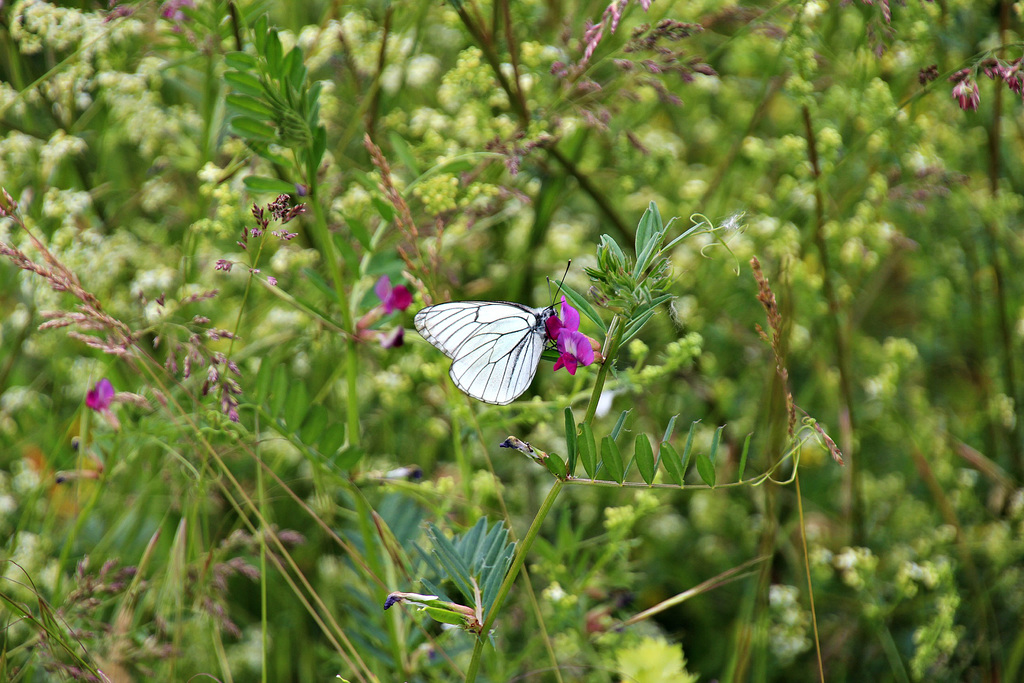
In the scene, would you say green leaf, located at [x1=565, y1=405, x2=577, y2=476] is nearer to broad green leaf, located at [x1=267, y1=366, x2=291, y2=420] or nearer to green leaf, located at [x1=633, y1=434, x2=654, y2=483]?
green leaf, located at [x1=633, y1=434, x2=654, y2=483]

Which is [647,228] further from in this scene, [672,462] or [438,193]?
[438,193]

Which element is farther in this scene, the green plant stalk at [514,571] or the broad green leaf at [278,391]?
the broad green leaf at [278,391]

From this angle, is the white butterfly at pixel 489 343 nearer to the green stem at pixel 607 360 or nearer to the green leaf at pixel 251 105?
the green stem at pixel 607 360

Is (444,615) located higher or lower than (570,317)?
lower

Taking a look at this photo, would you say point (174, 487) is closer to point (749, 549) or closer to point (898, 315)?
point (749, 549)

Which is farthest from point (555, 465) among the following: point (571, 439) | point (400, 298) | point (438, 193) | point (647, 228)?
point (438, 193)

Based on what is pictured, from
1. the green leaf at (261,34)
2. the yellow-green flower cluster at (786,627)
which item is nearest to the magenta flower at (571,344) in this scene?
the green leaf at (261,34)
